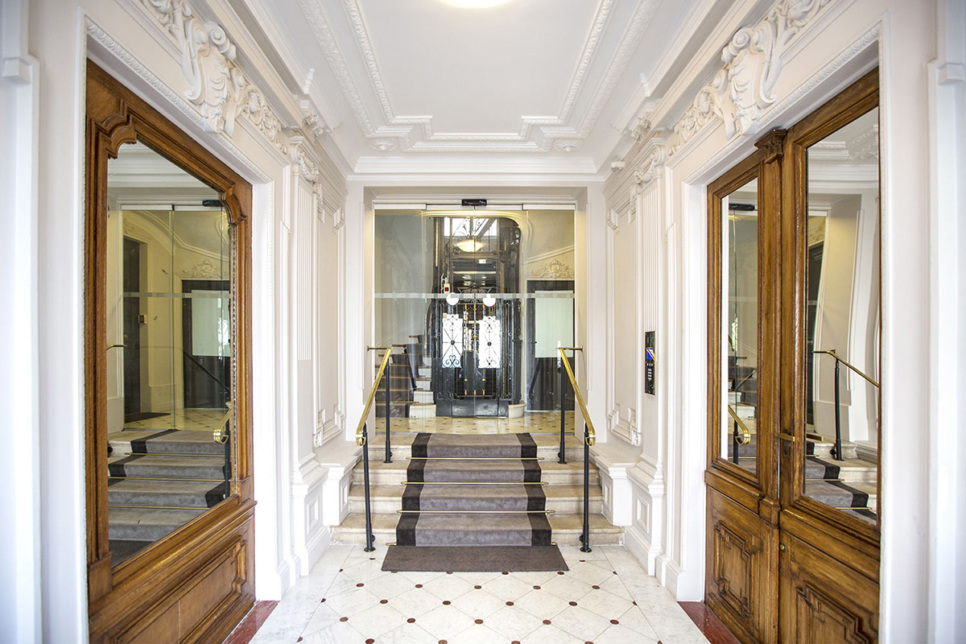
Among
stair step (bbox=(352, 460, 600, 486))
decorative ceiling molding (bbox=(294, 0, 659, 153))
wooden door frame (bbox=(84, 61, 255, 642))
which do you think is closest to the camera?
wooden door frame (bbox=(84, 61, 255, 642))

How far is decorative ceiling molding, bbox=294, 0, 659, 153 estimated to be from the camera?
2.78 m

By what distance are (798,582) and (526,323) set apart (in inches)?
204

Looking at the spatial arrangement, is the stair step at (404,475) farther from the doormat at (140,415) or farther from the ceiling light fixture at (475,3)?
the ceiling light fixture at (475,3)

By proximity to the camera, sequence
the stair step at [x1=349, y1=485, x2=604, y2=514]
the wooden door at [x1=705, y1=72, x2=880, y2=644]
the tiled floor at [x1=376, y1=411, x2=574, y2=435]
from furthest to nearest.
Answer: the tiled floor at [x1=376, y1=411, x2=574, y2=435]
the stair step at [x1=349, y1=485, x2=604, y2=514]
the wooden door at [x1=705, y1=72, x2=880, y2=644]

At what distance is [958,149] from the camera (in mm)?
1416

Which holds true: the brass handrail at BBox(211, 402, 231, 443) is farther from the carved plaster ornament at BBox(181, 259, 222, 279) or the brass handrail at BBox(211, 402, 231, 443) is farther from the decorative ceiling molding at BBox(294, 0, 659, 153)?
the decorative ceiling molding at BBox(294, 0, 659, 153)

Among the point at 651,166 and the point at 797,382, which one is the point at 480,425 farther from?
the point at 797,382

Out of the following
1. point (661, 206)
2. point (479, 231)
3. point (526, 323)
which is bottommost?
point (526, 323)

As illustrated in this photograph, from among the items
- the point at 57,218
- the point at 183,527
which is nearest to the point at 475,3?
the point at 57,218

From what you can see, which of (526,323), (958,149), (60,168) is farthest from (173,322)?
(526,323)

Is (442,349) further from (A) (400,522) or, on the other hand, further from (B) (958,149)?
(B) (958,149)

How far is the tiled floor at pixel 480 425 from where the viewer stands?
19.8 feet

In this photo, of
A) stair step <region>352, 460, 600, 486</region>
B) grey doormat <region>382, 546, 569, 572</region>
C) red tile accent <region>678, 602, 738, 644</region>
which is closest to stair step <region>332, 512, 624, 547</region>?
grey doormat <region>382, 546, 569, 572</region>

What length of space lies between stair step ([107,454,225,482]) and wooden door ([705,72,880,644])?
9.47 feet
